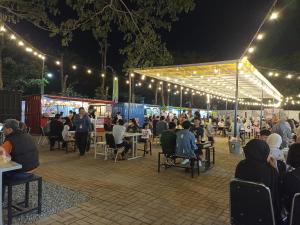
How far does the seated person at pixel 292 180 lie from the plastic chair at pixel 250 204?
0.28 metres

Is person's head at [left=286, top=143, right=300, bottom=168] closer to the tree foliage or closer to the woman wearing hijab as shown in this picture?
the woman wearing hijab

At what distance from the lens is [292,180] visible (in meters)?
2.51

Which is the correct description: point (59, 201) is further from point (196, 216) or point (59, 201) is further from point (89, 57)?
point (89, 57)

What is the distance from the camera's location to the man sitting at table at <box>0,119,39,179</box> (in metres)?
3.49

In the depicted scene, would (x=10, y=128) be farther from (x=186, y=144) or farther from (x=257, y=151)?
(x=186, y=144)

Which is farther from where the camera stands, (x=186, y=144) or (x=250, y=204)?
(x=186, y=144)

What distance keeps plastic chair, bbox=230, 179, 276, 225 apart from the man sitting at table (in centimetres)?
266

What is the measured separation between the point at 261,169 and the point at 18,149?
2.99 m

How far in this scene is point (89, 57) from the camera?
94.2ft

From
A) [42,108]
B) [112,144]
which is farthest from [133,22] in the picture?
[42,108]

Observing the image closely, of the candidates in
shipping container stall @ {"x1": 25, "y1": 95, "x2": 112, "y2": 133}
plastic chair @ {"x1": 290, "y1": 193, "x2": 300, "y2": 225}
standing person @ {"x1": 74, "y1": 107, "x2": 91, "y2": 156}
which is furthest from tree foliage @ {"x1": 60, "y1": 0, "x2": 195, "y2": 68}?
shipping container stall @ {"x1": 25, "y1": 95, "x2": 112, "y2": 133}

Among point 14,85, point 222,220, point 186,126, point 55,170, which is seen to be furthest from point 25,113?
point 222,220

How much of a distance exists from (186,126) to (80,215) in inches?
134

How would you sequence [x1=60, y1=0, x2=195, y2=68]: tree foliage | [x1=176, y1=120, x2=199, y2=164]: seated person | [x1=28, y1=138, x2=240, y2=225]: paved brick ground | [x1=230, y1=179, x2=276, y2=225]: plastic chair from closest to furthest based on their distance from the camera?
[x1=230, y1=179, x2=276, y2=225]: plastic chair → [x1=28, y1=138, x2=240, y2=225]: paved brick ground → [x1=60, y1=0, x2=195, y2=68]: tree foliage → [x1=176, y1=120, x2=199, y2=164]: seated person
